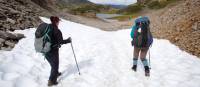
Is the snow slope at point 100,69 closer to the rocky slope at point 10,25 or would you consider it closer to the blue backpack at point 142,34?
the rocky slope at point 10,25

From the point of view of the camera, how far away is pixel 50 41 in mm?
9391

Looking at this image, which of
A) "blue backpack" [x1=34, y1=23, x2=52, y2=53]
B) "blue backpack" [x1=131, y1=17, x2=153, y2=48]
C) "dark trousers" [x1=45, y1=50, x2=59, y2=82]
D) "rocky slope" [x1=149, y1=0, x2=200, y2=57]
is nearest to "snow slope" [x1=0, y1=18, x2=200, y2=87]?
"dark trousers" [x1=45, y1=50, x2=59, y2=82]

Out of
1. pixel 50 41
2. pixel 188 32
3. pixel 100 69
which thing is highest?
pixel 50 41

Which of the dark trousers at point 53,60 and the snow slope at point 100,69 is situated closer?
the dark trousers at point 53,60

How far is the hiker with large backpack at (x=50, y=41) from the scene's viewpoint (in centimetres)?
923

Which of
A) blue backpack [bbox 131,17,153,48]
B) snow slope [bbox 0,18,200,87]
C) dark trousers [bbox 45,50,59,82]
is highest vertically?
blue backpack [bbox 131,17,153,48]

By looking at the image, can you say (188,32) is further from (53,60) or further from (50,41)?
(50,41)

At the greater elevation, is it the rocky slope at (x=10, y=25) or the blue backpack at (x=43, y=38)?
the blue backpack at (x=43, y=38)

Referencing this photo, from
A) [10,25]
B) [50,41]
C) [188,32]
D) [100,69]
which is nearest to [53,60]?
[50,41]

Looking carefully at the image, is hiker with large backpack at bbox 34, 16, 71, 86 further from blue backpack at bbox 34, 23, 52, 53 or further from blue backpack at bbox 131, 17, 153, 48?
blue backpack at bbox 131, 17, 153, 48

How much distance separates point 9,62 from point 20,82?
2.30m

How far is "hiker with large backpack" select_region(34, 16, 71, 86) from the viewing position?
9.23 metres

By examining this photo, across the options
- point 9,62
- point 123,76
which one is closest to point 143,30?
point 123,76

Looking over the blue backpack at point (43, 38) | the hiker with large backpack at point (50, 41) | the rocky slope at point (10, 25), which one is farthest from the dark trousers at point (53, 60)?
the rocky slope at point (10, 25)
